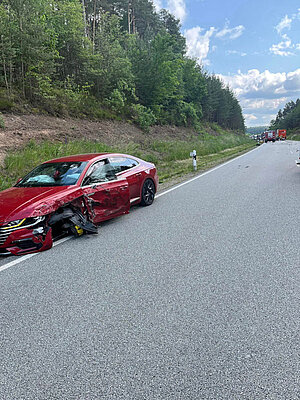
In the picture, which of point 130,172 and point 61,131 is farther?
point 61,131

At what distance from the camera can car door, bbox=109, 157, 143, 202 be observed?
23.7ft

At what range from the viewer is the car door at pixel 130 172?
7.22m

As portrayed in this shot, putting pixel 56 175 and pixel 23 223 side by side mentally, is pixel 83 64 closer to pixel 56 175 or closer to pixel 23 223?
pixel 56 175

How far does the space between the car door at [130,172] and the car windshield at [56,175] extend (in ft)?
3.43

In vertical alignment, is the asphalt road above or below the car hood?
below

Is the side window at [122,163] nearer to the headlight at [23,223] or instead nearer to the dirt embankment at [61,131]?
the headlight at [23,223]

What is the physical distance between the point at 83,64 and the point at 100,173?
21.0 meters

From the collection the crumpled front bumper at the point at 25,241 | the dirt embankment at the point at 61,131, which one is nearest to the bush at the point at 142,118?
the dirt embankment at the point at 61,131

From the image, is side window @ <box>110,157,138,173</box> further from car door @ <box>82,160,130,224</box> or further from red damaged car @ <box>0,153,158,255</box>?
car door @ <box>82,160,130,224</box>

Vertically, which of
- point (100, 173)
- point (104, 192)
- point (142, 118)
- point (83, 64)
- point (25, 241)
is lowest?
point (25, 241)

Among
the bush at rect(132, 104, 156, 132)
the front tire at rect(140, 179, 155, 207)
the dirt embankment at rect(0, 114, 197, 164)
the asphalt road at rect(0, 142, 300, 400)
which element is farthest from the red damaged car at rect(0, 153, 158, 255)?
the bush at rect(132, 104, 156, 132)

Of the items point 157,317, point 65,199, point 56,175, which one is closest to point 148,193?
point 56,175

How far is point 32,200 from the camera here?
199 inches

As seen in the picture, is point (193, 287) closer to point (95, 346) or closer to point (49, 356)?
point (95, 346)
